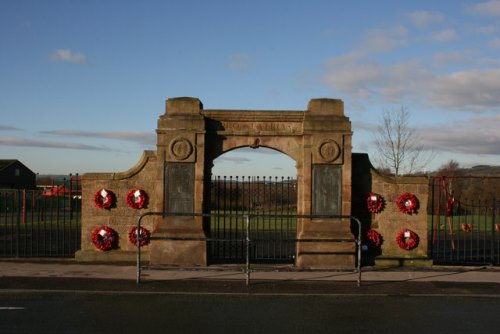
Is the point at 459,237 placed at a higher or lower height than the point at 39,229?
lower

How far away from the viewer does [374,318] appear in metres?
7.98

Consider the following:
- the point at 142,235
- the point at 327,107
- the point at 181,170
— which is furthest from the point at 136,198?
the point at 327,107

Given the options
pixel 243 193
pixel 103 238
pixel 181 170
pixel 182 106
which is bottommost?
pixel 103 238

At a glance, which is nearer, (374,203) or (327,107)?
(327,107)

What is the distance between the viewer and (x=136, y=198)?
1284cm

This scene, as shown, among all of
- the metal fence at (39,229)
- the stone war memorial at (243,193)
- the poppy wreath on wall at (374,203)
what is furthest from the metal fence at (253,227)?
the metal fence at (39,229)

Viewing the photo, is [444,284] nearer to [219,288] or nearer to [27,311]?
[219,288]

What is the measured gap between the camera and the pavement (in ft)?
32.7

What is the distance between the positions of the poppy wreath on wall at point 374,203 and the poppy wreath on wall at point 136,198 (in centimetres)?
504

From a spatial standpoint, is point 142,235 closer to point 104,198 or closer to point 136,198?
point 136,198

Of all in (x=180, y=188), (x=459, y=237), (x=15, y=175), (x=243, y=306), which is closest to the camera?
(x=243, y=306)

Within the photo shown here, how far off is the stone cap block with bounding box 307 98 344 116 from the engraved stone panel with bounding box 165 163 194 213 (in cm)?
299

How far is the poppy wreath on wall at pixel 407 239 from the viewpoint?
12711 mm

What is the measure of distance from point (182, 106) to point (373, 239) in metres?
5.17
